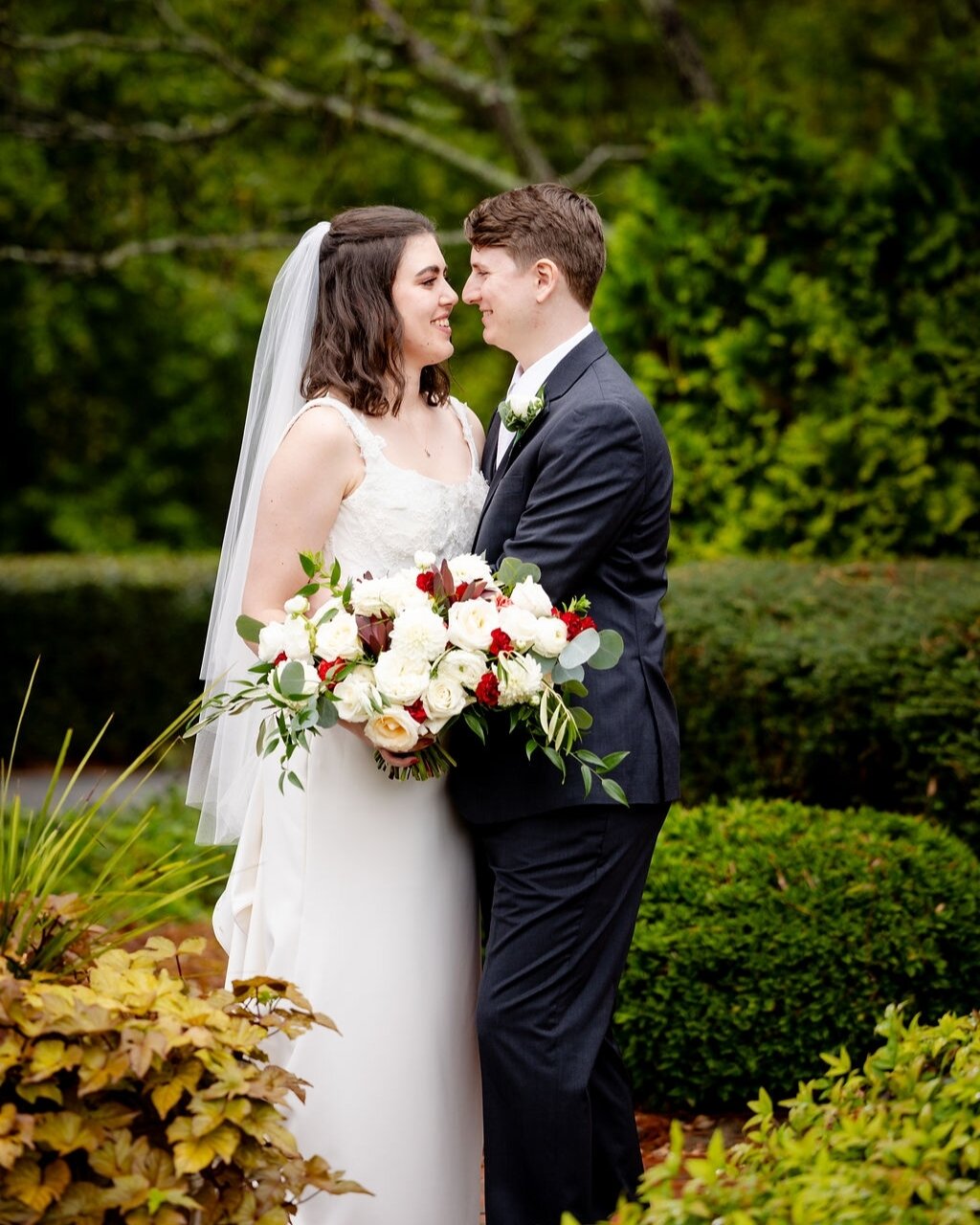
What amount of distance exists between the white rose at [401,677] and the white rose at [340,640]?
7 centimetres

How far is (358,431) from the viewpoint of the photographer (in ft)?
11.7

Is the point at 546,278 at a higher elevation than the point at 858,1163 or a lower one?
higher

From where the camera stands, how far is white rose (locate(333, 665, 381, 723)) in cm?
294

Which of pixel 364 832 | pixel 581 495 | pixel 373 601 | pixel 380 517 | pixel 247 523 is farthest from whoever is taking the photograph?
pixel 247 523

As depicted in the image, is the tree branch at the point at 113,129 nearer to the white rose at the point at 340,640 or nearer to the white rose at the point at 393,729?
the white rose at the point at 340,640

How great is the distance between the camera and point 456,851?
3.51m

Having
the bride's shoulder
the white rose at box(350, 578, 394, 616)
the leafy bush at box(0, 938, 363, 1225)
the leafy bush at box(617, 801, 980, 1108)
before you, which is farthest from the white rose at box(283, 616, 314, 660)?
the leafy bush at box(617, 801, 980, 1108)

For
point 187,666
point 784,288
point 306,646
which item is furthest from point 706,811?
point 187,666

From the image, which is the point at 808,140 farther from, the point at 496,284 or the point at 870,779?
Result: the point at 496,284

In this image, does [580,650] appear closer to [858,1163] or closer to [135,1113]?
[858,1163]

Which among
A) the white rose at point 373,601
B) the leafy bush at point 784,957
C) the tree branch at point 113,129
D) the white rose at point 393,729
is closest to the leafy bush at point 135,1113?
the white rose at point 393,729

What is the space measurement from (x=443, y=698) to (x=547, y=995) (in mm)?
770

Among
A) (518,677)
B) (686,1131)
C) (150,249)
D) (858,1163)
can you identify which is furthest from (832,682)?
(150,249)

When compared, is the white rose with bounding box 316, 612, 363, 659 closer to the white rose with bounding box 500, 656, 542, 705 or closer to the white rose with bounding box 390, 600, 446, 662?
the white rose with bounding box 390, 600, 446, 662
